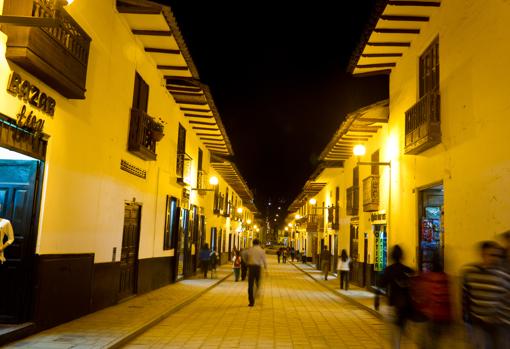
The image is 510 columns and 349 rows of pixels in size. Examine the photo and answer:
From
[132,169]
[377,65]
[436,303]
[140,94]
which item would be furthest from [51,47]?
[377,65]

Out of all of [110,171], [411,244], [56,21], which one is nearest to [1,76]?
[56,21]

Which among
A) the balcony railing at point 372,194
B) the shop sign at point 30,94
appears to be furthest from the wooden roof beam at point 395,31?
the shop sign at point 30,94

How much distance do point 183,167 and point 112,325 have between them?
10539 millimetres

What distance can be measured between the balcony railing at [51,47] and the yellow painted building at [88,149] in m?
0.02

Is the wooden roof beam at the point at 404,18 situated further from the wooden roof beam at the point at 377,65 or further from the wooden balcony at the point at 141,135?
the wooden balcony at the point at 141,135

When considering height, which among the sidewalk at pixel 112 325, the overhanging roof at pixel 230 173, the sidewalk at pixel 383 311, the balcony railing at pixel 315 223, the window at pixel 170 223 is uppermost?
the overhanging roof at pixel 230 173

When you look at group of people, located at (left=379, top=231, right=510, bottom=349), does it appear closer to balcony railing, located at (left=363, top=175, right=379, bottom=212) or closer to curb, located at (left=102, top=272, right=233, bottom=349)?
curb, located at (left=102, top=272, right=233, bottom=349)

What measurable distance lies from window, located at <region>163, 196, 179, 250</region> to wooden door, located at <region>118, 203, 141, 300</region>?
10.2 feet

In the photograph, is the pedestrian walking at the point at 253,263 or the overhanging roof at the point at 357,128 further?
the overhanging roof at the point at 357,128

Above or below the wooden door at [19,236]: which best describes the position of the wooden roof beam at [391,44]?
above

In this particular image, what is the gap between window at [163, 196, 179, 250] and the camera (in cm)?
1816

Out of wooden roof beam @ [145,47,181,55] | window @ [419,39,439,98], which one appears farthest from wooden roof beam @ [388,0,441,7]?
wooden roof beam @ [145,47,181,55]

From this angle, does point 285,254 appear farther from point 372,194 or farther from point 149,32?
point 149,32

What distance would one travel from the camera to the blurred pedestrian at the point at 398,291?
282 inches
